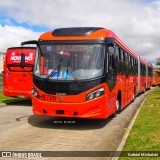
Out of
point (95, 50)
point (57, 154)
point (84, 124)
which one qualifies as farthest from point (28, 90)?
point (57, 154)

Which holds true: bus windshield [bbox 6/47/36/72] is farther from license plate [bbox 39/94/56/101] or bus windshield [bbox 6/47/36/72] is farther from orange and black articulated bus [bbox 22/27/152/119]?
license plate [bbox 39/94/56/101]

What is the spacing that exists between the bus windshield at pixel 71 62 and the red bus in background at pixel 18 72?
17.6 ft

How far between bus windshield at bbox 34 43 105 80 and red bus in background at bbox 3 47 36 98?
5.36 metres

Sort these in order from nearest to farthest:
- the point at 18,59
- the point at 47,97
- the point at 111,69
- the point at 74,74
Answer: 1. the point at 74,74
2. the point at 47,97
3. the point at 111,69
4. the point at 18,59

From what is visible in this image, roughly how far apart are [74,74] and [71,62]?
1.40ft

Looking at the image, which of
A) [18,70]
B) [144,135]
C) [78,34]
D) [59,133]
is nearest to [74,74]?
[78,34]

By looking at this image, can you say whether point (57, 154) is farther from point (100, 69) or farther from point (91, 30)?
point (91, 30)

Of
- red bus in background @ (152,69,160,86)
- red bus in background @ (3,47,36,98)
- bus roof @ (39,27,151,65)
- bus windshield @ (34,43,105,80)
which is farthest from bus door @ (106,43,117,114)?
red bus in background @ (152,69,160,86)

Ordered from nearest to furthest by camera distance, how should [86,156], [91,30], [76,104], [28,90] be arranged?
[86,156] < [76,104] < [91,30] < [28,90]

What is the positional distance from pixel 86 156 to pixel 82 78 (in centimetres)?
318

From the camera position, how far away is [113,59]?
10.7m

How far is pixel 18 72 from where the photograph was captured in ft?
51.3

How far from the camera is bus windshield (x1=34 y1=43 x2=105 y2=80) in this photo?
9.61 metres

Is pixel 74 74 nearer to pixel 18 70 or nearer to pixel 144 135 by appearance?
pixel 144 135
